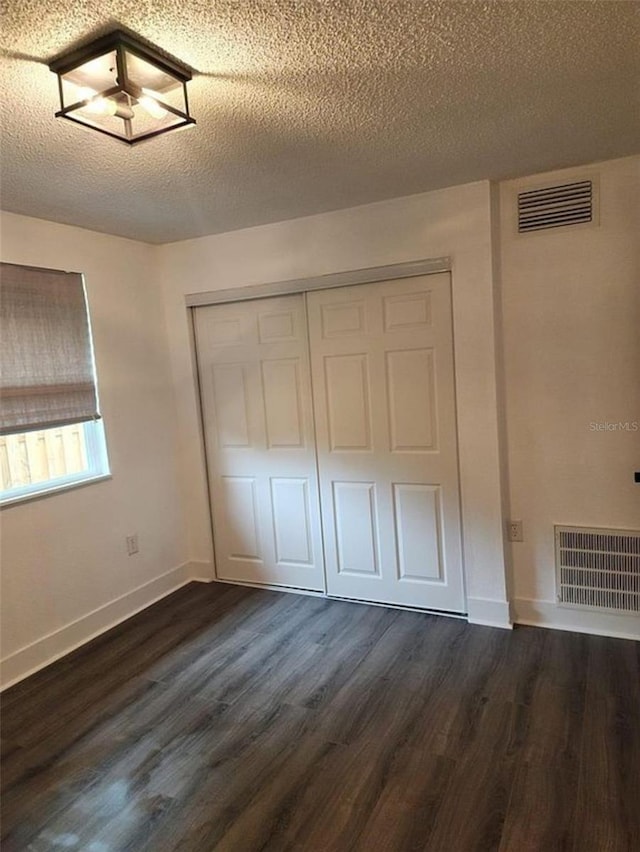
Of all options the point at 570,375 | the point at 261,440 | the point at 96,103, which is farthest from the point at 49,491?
the point at 570,375

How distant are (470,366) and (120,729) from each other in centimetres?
236

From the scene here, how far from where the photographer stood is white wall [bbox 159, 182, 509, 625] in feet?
9.14

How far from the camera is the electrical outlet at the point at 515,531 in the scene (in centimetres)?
294

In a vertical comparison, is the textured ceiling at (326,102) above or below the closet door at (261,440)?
above

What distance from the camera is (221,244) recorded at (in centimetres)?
344

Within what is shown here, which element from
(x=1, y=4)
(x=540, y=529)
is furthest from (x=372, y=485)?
(x=1, y=4)

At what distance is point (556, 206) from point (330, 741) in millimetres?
2649

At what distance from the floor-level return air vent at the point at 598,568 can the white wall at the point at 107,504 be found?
246 centimetres

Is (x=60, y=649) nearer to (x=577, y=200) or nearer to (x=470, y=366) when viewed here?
(x=470, y=366)

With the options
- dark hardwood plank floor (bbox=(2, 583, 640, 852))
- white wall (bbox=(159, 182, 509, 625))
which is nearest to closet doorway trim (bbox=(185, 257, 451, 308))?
white wall (bbox=(159, 182, 509, 625))

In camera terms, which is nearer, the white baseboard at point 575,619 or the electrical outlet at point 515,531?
the white baseboard at point 575,619

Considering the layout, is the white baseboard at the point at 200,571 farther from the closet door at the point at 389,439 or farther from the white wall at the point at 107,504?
the closet door at the point at 389,439

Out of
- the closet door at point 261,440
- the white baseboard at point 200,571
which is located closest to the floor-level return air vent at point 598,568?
the closet door at point 261,440

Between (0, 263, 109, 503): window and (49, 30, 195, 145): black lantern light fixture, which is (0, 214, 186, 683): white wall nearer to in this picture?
(0, 263, 109, 503): window
